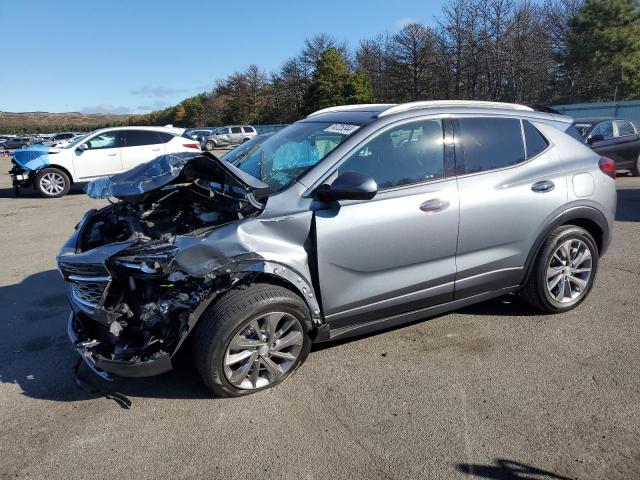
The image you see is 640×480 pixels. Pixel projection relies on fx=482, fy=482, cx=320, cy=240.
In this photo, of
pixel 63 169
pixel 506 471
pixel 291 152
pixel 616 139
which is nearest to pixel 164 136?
pixel 63 169

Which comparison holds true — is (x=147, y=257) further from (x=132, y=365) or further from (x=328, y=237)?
(x=328, y=237)

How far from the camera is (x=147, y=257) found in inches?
120

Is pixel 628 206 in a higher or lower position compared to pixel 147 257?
lower

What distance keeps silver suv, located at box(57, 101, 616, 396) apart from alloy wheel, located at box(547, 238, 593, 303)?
20 millimetres

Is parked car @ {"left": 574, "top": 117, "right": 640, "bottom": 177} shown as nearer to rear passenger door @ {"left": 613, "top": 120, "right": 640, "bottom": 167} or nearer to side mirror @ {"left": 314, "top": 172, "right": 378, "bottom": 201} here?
rear passenger door @ {"left": 613, "top": 120, "right": 640, "bottom": 167}

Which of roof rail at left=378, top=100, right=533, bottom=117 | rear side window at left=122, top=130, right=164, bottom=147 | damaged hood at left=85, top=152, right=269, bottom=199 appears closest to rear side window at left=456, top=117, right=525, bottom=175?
roof rail at left=378, top=100, right=533, bottom=117

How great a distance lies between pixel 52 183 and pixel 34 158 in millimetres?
751

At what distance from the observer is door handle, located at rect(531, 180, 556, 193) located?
4.01 meters

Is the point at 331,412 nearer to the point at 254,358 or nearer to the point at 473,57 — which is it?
the point at 254,358

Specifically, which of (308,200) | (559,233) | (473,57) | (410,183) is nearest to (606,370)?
(559,233)

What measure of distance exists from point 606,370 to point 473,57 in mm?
39376

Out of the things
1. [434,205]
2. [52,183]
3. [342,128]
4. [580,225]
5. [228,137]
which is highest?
[228,137]

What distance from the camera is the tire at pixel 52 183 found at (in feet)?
41.7

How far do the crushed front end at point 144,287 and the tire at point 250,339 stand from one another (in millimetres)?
121
